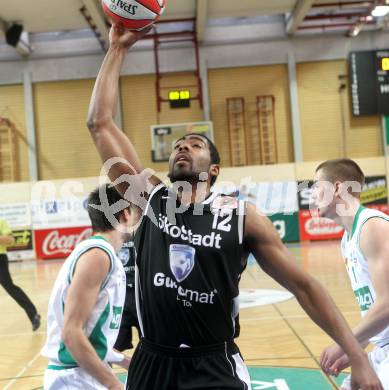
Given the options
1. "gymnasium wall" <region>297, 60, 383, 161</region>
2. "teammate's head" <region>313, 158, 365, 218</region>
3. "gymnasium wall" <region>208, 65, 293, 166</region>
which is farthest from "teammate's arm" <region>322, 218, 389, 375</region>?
"gymnasium wall" <region>297, 60, 383, 161</region>

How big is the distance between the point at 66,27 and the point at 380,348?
1626 cm

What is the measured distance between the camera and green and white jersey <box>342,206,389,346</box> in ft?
9.72

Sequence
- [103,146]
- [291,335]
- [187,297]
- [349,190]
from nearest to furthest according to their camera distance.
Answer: [187,297], [103,146], [349,190], [291,335]

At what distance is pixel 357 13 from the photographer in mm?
17891

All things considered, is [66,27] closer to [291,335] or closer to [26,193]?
[26,193]

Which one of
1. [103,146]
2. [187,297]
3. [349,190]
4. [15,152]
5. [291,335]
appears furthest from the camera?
[15,152]

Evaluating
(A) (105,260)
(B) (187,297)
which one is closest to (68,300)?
(A) (105,260)

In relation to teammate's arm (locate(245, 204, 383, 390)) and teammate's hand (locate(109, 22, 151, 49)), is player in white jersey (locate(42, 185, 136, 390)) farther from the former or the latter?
teammate's hand (locate(109, 22, 151, 49))

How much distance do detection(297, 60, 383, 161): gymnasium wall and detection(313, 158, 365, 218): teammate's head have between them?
1568 centimetres

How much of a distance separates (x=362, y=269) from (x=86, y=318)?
1474 mm

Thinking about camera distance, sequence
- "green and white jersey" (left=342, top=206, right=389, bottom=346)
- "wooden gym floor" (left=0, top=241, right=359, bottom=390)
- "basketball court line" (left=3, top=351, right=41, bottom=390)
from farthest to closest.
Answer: "wooden gym floor" (left=0, top=241, right=359, bottom=390) < "basketball court line" (left=3, top=351, right=41, bottom=390) < "green and white jersey" (left=342, top=206, right=389, bottom=346)

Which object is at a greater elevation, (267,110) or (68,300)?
(267,110)

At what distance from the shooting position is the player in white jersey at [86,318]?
8.10ft

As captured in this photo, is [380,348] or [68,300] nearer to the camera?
[68,300]
